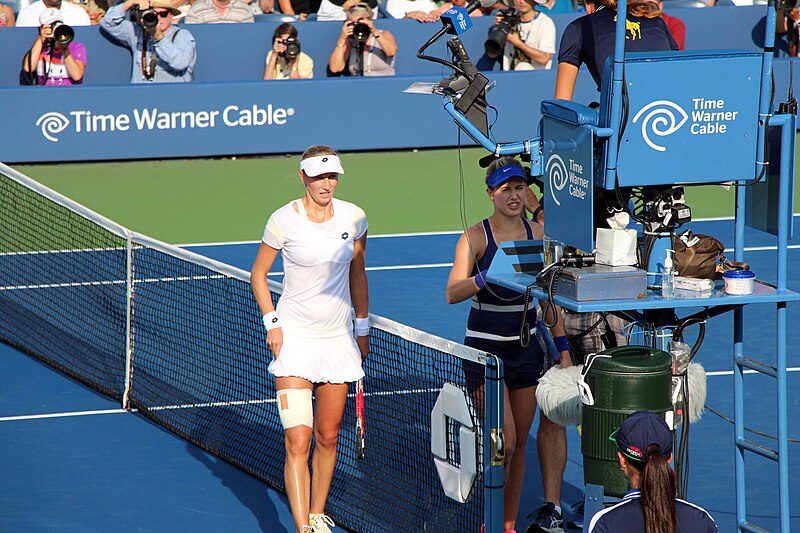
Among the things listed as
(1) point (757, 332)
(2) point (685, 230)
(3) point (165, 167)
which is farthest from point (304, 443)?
(3) point (165, 167)

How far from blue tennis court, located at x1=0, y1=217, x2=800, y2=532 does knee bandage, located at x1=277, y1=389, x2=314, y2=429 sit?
773 mm

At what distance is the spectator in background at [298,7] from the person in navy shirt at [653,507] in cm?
1626

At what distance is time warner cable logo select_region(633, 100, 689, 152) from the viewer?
5.18 metres

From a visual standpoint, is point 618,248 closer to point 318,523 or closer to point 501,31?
point 318,523

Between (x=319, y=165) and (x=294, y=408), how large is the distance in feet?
4.21

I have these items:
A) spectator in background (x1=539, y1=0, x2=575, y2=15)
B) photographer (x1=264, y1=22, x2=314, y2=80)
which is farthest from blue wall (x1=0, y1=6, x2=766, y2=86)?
spectator in background (x1=539, y1=0, x2=575, y2=15)

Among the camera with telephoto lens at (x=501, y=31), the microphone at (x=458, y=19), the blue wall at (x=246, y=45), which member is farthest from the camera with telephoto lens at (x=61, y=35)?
the microphone at (x=458, y=19)

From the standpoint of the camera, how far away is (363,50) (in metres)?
18.2

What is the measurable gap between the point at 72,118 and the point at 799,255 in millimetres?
9748

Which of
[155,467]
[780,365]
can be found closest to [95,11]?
[155,467]

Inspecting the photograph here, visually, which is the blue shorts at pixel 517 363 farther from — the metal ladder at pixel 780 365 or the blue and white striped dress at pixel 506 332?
the metal ladder at pixel 780 365

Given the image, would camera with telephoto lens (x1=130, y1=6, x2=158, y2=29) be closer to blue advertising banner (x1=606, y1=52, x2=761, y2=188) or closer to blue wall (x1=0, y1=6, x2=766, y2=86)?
blue wall (x1=0, y1=6, x2=766, y2=86)

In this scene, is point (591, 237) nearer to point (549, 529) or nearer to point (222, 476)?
point (549, 529)

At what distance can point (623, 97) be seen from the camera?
5117 mm
